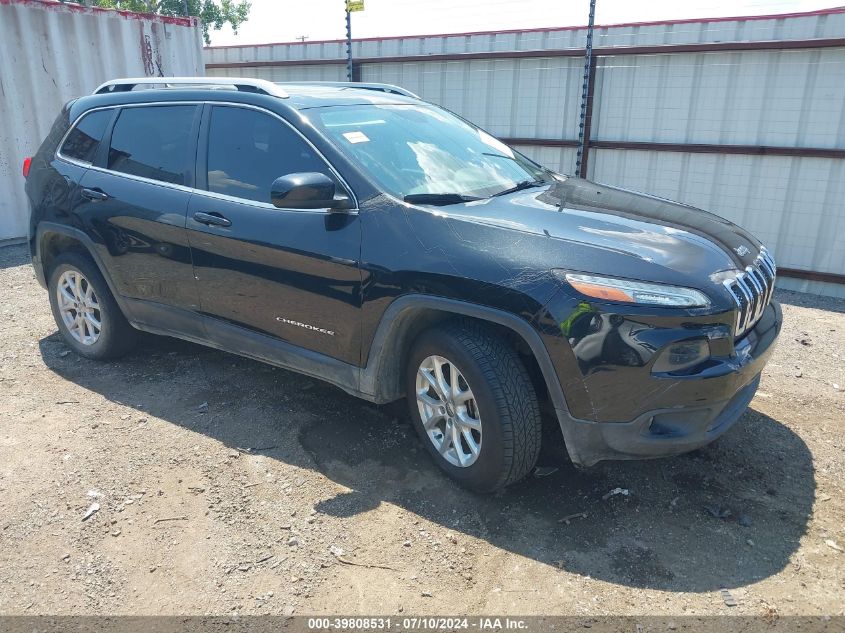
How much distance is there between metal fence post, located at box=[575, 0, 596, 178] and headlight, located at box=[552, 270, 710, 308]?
219 inches

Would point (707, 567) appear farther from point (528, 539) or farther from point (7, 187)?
point (7, 187)

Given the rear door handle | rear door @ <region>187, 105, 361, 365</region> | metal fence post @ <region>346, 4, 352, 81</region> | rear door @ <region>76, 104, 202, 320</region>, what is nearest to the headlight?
rear door @ <region>187, 105, 361, 365</region>

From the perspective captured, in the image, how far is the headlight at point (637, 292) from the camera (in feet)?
8.73

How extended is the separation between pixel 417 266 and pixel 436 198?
0.43m

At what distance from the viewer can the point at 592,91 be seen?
772cm

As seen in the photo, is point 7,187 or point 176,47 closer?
point 7,187

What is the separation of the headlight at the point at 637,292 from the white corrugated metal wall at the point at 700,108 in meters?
5.00

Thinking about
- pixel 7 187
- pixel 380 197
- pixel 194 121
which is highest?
pixel 194 121

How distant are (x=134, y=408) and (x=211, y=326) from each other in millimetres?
748

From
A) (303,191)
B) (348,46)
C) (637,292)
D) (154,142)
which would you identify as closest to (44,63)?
(348,46)

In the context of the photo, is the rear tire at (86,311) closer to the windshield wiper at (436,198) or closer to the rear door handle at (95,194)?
the rear door handle at (95,194)

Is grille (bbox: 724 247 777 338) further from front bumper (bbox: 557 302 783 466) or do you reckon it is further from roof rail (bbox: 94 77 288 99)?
roof rail (bbox: 94 77 288 99)

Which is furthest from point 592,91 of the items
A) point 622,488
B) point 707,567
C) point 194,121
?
point 707,567

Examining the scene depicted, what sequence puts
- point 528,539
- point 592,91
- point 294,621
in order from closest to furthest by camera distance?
point 294,621 → point 528,539 → point 592,91
